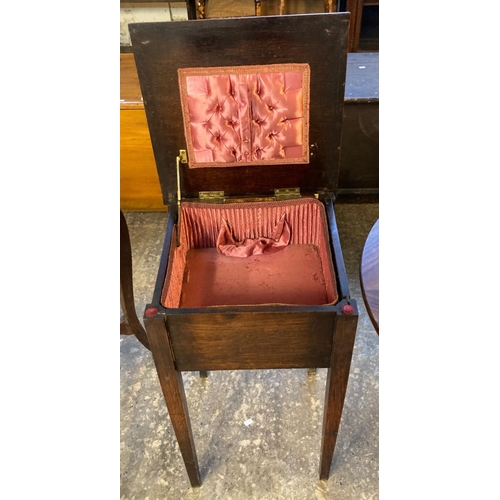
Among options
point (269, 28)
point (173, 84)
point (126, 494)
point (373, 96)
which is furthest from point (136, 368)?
point (373, 96)

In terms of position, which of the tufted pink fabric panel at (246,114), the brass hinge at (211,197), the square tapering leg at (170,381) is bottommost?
the square tapering leg at (170,381)

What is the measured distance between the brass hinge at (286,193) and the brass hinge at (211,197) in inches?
6.8

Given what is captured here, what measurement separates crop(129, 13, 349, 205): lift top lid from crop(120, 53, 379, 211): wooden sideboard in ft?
3.15

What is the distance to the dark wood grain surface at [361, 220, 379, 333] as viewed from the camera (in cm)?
115

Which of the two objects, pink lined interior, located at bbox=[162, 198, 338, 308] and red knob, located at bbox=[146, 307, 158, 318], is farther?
pink lined interior, located at bbox=[162, 198, 338, 308]

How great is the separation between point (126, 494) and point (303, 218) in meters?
1.09

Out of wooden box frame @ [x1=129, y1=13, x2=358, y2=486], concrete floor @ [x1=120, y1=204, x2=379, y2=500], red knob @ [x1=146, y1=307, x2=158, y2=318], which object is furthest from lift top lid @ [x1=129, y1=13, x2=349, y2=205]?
concrete floor @ [x1=120, y1=204, x2=379, y2=500]

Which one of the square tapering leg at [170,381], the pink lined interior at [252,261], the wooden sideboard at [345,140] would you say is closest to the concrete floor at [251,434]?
the square tapering leg at [170,381]

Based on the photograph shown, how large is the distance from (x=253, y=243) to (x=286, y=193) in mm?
190

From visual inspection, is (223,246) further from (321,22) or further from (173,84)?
(321,22)

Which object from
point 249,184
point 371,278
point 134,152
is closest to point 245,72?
point 249,184

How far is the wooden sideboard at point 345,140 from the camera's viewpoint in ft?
7.52

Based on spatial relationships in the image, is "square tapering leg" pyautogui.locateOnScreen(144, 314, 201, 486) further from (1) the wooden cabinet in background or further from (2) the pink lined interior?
(1) the wooden cabinet in background

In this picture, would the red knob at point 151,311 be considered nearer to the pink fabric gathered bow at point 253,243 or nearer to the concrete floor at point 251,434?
the pink fabric gathered bow at point 253,243
